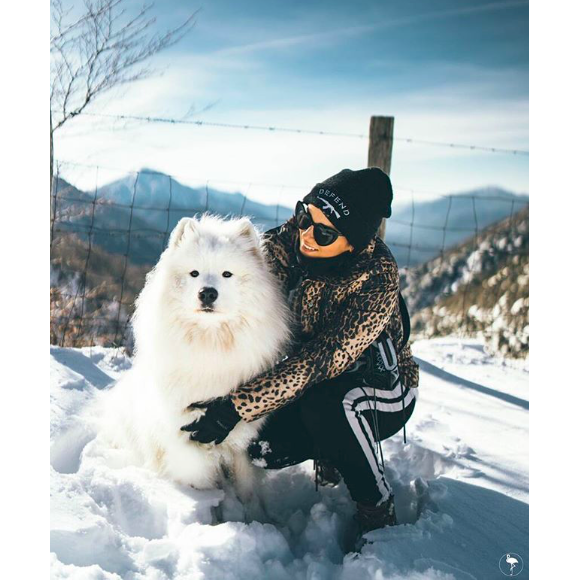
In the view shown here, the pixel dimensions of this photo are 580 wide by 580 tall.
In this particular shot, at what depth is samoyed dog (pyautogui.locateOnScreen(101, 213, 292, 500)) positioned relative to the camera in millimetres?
2109

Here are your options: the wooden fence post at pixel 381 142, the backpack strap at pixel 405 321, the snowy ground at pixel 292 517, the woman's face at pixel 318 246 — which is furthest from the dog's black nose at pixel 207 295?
the wooden fence post at pixel 381 142

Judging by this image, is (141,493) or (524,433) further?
(524,433)

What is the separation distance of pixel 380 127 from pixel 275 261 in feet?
7.18

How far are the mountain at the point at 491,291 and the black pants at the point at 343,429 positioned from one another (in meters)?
3.40

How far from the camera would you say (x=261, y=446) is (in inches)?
89.6

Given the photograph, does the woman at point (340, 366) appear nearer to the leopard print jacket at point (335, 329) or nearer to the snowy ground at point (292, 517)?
the leopard print jacket at point (335, 329)

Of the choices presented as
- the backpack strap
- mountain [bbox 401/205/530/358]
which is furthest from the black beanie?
mountain [bbox 401/205/530/358]

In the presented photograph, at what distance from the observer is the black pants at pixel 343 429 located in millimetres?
2051

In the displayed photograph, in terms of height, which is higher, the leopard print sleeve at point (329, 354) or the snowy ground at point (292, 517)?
the leopard print sleeve at point (329, 354)

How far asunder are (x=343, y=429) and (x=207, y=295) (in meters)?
0.72

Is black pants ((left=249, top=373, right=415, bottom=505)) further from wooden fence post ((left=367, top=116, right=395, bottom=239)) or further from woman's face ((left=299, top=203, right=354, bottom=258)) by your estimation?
wooden fence post ((left=367, top=116, right=395, bottom=239))

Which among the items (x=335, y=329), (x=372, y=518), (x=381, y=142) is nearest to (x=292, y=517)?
(x=372, y=518)
